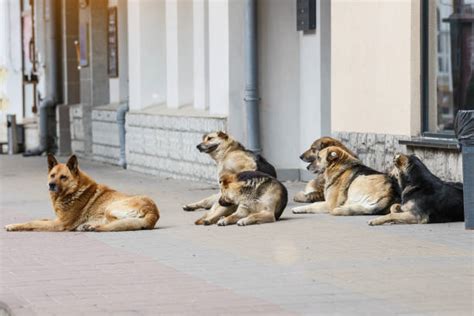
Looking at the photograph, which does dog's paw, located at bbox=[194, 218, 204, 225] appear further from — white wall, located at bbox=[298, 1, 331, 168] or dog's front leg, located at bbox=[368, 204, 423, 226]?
white wall, located at bbox=[298, 1, 331, 168]

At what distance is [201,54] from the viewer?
21.2 meters

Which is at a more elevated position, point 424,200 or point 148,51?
point 148,51

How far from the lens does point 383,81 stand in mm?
16625

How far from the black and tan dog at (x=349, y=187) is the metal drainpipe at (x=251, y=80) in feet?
14.1

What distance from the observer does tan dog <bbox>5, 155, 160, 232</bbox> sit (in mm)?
13633

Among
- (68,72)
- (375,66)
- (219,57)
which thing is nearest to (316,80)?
(219,57)

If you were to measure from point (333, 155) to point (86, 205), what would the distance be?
287 cm

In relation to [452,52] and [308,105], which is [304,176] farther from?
[452,52]

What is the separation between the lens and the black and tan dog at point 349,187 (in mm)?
14359

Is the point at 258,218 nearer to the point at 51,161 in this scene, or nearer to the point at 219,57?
the point at 51,161

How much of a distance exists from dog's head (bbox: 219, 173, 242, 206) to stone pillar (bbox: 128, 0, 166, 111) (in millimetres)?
10439

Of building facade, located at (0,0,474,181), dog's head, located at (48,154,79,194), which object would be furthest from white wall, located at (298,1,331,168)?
dog's head, located at (48,154,79,194)

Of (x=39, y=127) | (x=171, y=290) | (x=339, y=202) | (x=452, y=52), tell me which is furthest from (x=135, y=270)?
(x=39, y=127)

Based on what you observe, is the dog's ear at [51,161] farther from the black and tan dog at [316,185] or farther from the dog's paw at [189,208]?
the black and tan dog at [316,185]
